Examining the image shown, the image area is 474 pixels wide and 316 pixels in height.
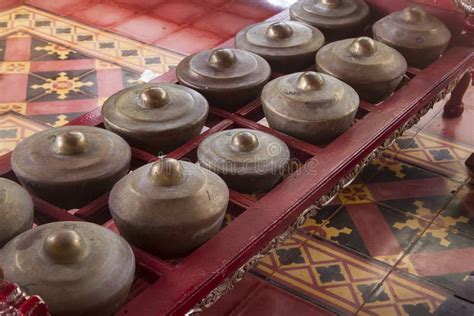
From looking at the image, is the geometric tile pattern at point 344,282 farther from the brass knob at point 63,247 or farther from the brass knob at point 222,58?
the brass knob at point 63,247

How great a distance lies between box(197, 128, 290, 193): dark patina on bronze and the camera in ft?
5.12

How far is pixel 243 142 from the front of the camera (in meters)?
1.59

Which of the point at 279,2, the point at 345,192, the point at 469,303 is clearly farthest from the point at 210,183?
the point at 279,2

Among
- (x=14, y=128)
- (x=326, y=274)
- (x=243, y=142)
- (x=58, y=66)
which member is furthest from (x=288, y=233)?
(x=58, y=66)

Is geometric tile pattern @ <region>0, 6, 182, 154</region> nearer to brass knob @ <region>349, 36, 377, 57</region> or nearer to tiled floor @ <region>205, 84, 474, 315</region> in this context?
tiled floor @ <region>205, 84, 474, 315</region>

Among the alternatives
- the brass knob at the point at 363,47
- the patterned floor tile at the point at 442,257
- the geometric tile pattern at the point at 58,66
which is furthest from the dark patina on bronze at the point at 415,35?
the geometric tile pattern at the point at 58,66

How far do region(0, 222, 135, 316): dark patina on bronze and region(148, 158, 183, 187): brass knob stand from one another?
7.4 inches

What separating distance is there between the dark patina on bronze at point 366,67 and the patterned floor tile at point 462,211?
0.55m

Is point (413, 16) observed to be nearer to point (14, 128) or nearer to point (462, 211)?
point (462, 211)

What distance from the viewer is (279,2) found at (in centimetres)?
406

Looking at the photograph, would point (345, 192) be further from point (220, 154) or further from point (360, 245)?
point (220, 154)

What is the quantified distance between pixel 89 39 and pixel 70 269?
2.55m

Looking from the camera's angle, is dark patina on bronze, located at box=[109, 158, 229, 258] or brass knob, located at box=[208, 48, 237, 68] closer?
dark patina on bronze, located at box=[109, 158, 229, 258]

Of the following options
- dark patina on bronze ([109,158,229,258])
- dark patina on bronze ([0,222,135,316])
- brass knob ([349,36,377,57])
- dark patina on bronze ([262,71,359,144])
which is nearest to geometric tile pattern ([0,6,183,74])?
brass knob ([349,36,377,57])
